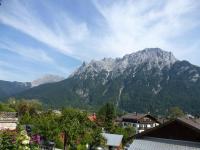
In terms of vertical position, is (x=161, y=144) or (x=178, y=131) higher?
(x=178, y=131)

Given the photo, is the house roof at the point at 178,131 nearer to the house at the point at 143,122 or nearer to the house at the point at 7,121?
the house at the point at 7,121

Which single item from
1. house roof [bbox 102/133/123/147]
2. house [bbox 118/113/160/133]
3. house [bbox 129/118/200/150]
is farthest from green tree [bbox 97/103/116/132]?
house [bbox 129/118/200/150]

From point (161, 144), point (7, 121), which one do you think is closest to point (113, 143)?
point (7, 121)

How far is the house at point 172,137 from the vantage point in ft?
92.2

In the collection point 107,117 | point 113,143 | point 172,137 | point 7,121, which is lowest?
point 113,143

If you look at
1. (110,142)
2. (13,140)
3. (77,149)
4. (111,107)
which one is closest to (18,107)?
(111,107)

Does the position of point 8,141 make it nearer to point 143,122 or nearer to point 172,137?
point 172,137

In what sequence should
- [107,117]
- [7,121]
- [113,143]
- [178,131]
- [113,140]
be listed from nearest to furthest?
[178,131] → [7,121] → [113,143] → [113,140] → [107,117]

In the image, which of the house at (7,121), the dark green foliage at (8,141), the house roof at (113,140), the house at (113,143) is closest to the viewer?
the dark green foliage at (8,141)

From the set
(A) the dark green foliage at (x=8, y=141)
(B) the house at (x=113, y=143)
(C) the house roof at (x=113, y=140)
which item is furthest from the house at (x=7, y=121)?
(B) the house at (x=113, y=143)

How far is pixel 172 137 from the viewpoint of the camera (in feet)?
96.0

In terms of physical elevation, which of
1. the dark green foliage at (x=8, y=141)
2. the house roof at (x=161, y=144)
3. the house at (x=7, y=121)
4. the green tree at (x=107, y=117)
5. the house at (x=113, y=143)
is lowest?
the house at (x=113, y=143)

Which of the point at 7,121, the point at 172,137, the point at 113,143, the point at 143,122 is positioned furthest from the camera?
the point at 143,122

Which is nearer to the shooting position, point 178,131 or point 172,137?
point 178,131
